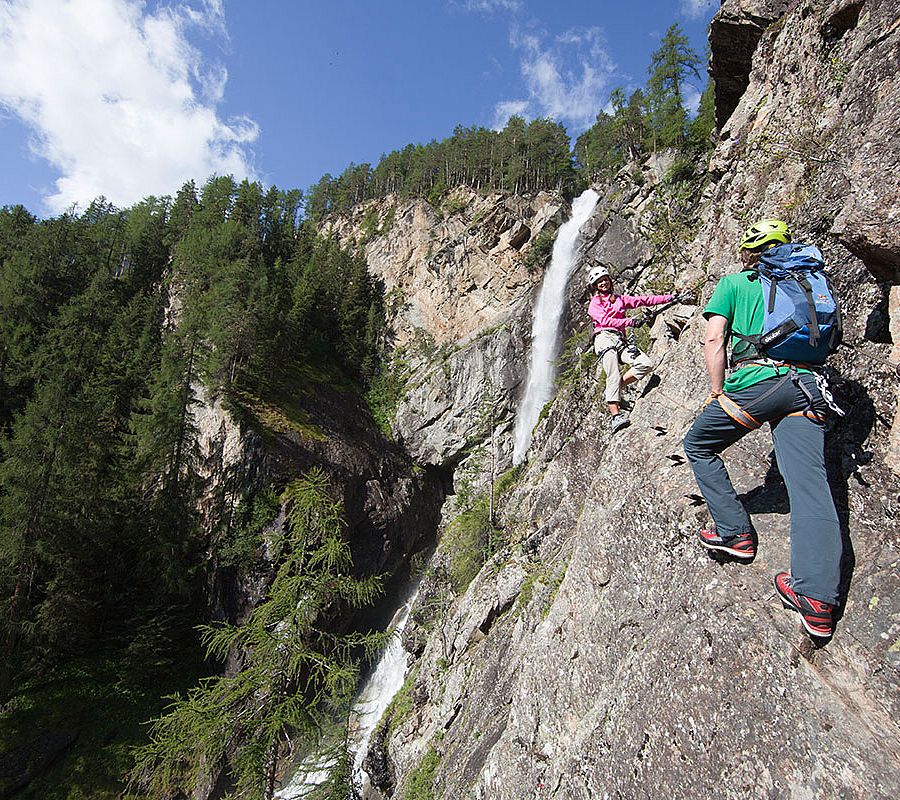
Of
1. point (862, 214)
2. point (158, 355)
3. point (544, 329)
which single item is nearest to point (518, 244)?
point (544, 329)

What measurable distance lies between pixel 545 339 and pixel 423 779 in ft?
82.0

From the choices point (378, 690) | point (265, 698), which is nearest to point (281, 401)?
point (378, 690)

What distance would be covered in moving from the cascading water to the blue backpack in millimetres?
21681

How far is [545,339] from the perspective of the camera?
3105 centimetres

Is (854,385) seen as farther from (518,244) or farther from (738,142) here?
(518,244)

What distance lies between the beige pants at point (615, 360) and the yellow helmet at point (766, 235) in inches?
143

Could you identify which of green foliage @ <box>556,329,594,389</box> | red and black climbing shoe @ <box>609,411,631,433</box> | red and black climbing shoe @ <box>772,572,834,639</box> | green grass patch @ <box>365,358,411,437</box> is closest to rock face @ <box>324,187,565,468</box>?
green grass patch @ <box>365,358,411,437</box>

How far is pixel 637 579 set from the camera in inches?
203

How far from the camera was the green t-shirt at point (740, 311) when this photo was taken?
3.69 metres

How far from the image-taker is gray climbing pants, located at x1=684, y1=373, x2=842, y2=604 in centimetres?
304

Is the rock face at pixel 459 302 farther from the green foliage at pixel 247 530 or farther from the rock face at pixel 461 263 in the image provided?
the green foliage at pixel 247 530

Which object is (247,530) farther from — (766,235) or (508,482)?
(766,235)

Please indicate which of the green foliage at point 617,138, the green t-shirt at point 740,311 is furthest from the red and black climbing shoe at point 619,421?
the green foliage at point 617,138

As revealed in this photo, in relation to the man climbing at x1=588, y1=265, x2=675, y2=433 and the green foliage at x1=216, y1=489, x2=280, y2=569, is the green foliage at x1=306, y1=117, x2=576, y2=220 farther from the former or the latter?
the man climbing at x1=588, y1=265, x2=675, y2=433
